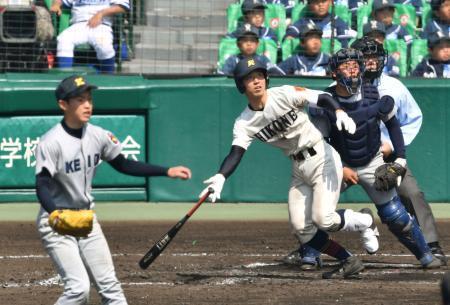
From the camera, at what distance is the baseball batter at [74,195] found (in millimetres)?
6430

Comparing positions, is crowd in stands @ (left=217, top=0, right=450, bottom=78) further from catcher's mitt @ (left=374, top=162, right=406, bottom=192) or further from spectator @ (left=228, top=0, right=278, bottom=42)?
catcher's mitt @ (left=374, top=162, right=406, bottom=192)

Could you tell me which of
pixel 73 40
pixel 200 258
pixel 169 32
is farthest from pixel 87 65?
pixel 200 258

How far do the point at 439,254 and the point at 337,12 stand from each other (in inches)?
196

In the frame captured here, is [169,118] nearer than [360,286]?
No

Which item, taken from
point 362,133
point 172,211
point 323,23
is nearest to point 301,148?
point 362,133

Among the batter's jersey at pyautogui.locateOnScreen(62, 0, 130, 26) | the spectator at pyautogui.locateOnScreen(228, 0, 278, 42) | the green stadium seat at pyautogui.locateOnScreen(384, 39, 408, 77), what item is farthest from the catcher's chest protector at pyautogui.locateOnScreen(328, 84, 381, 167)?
the batter's jersey at pyautogui.locateOnScreen(62, 0, 130, 26)

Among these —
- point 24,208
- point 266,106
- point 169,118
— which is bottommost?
point 24,208

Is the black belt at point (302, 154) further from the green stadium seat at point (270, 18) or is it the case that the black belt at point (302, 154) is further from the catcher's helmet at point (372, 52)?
the green stadium seat at point (270, 18)

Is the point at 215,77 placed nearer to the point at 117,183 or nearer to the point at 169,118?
the point at 169,118

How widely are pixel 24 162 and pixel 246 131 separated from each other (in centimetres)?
465

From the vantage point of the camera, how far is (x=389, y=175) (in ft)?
28.0

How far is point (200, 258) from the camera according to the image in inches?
377

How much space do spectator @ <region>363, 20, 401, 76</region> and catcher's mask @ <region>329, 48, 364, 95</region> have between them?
3.45 m

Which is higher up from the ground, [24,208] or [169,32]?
[169,32]
